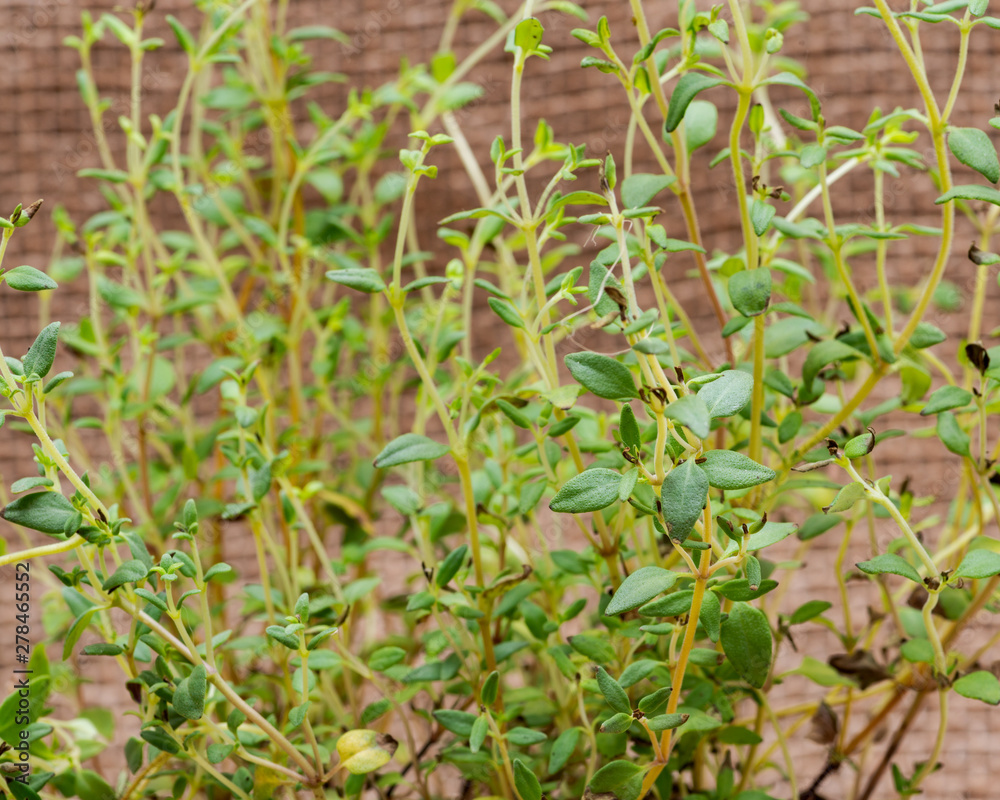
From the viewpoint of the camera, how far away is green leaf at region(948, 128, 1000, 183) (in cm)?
45

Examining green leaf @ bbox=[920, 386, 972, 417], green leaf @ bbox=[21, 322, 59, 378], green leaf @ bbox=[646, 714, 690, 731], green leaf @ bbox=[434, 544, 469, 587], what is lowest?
green leaf @ bbox=[646, 714, 690, 731]

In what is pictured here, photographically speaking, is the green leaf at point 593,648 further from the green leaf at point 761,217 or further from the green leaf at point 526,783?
the green leaf at point 761,217

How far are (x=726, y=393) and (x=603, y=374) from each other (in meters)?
0.05

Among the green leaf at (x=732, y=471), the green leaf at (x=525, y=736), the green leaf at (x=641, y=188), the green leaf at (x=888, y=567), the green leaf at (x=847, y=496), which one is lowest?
the green leaf at (x=525, y=736)

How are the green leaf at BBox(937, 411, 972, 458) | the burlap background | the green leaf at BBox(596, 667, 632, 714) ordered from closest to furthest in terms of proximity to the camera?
the green leaf at BBox(596, 667, 632, 714)
the green leaf at BBox(937, 411, 972, 458)
the burlap background

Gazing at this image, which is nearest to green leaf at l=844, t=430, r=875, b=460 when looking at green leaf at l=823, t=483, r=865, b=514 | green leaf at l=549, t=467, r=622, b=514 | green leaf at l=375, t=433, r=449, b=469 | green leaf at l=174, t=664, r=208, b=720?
green leaf at l=823, t=483, r=865, b=514

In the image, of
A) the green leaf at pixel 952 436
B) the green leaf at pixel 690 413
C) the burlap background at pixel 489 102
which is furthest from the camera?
the burlap background at pixel 489 102

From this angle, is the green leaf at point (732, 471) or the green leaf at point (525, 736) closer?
the green leaf at point (732, 471)

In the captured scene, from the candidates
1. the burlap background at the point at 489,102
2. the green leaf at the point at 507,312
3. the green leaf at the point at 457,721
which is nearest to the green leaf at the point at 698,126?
Result: the green leaf at the point at 507,312

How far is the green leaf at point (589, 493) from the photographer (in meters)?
0.38

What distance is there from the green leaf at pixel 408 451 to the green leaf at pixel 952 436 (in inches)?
12.1

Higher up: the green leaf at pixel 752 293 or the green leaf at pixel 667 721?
the green leaf at pixel 752 293

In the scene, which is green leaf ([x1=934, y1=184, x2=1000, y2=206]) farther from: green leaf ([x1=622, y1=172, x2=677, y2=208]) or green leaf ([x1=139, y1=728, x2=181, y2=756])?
green leaf ([x1=139, y1=728, x2=181, y2=756])

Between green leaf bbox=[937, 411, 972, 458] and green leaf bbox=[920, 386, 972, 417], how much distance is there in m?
0.02
